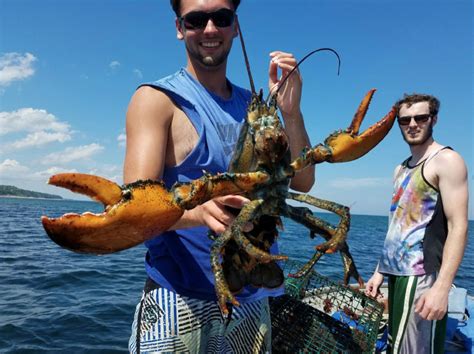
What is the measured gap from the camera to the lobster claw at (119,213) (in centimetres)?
166

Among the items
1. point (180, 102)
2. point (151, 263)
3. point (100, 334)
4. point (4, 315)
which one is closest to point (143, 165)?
point (180, 102)

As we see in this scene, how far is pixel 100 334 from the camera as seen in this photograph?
7.86m

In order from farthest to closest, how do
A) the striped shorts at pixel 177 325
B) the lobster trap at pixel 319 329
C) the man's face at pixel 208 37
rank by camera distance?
the lobster trap at pixel 319 329 < the man's face at pixel 208 37 < the striped shorts at pixel 177 325

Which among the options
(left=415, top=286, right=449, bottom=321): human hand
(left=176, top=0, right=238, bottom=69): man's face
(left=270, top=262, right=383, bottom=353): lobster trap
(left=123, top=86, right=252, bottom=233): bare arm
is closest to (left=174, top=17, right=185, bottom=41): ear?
(left=176, top=0, right=238, bottom=69): man's face

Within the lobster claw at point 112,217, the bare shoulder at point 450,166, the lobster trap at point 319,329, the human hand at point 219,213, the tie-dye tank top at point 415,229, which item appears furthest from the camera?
the lobster trap at point 319,329

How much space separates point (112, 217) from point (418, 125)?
397 centimetres

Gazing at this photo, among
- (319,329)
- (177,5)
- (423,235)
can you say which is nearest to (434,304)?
(423,235)

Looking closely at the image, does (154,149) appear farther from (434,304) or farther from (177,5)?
(434,304)

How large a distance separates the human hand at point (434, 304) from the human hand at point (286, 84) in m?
2.45

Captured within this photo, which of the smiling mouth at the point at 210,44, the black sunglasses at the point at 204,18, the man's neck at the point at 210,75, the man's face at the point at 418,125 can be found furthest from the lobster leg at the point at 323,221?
the man's face at the point at 418,125

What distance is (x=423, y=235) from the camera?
4.05 m

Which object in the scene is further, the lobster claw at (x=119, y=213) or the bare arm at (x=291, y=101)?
the bare arm at (x=291, y=101)

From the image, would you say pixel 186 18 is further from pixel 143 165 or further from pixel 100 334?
pixel 100 334

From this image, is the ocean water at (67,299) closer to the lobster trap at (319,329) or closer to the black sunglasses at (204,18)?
the lobster trap at (319,329)
